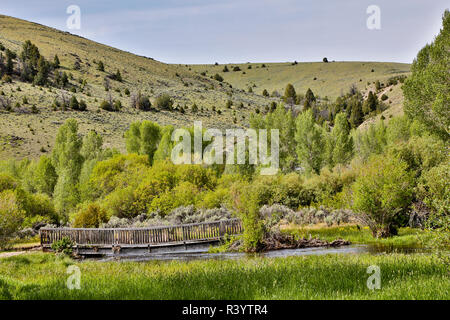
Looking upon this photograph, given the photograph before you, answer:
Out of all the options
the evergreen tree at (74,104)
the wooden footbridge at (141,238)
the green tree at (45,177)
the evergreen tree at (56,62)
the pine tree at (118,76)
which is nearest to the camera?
the wooden footbridge at (141,238)

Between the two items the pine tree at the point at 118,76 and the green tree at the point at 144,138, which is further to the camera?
the pine tree at the point at 118,76

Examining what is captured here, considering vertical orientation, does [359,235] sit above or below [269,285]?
below

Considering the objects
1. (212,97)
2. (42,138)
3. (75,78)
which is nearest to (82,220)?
(42,138)

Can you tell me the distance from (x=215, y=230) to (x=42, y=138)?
65308mm

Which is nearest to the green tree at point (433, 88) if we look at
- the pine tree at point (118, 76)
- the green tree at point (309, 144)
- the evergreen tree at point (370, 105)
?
the green tree at point (309, 144)

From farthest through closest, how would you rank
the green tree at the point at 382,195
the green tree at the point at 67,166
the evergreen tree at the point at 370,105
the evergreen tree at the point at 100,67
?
the evergreen tree at the point at 100,67 < the evergreen tree at the point at 370,105 < the green tree at the point at 67,166 < the green tree at the point at 382,195

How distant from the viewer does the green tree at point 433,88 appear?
1692 inches

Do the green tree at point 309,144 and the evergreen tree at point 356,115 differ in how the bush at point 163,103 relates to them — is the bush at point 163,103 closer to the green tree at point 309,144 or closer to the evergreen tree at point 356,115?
the evergreen tree at point 356,115

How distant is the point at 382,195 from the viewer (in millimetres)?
26594

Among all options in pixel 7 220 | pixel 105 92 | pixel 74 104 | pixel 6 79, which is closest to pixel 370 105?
pixel 105 92

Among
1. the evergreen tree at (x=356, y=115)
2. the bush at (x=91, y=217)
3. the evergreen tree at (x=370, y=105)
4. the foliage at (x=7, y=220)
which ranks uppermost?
the evergreen tree at (x=370, y=105)

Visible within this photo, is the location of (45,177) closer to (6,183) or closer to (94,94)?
(6,183)

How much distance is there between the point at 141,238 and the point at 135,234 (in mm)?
524

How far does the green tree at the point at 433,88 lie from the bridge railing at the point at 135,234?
87.4 feet
